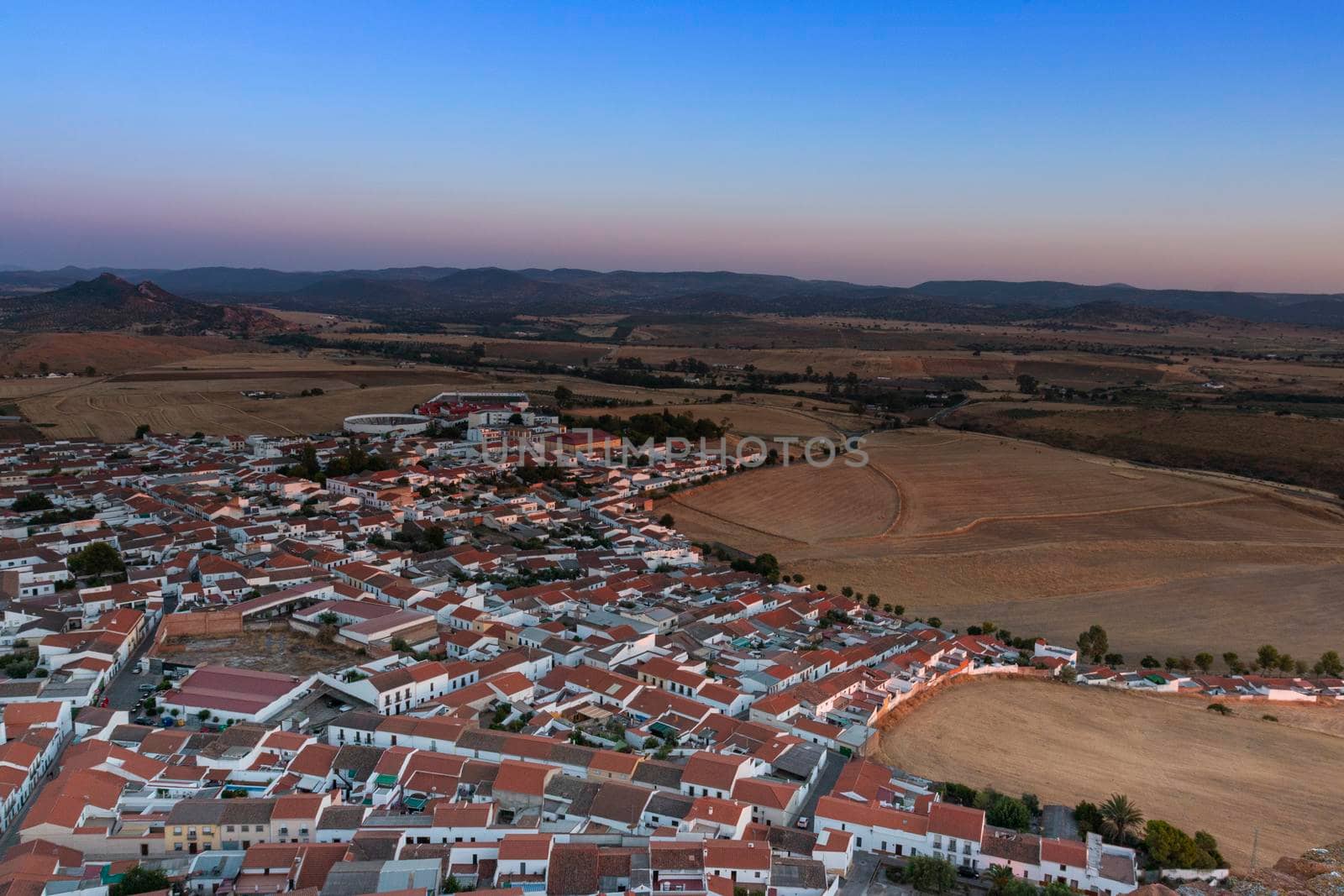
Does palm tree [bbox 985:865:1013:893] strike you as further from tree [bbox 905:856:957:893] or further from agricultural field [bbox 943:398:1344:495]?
agricultural field [bbox 943:398:1344:495]

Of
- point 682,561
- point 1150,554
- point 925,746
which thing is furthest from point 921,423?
point 925,746

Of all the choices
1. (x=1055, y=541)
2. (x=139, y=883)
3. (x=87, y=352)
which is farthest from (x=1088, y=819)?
(x=87, y=352)

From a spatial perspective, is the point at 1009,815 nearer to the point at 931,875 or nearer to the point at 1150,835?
Answer: the point at 1150,835

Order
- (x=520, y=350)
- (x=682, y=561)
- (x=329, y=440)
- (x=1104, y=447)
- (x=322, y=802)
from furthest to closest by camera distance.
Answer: (x=520, y=350) < (x=1104, y=447) < (x=329, y=440) < (x=682, y=561) < (x=322, y=802)

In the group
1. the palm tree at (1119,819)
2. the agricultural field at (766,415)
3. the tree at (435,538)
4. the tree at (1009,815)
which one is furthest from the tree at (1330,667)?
the agricultural field at (766,415)

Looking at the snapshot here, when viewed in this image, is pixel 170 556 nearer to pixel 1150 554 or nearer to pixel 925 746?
pixel 925 746

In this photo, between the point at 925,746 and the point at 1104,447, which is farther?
the point at 1104,447
